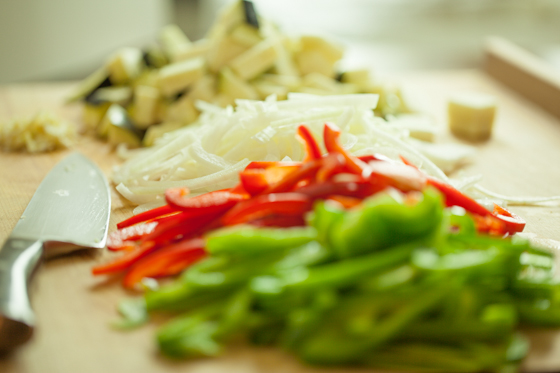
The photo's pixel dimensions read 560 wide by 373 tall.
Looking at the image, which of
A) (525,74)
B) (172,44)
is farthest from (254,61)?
(525,74)

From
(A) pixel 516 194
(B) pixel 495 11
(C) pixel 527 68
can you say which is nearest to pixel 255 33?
(A) pixel 516 194

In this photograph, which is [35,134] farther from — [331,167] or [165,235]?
[331,167]

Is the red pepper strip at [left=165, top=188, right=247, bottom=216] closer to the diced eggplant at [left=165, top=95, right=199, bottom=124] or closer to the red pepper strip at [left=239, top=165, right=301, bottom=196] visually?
the red pepper strip at [left=239, top=165, right=301, bottom=196]

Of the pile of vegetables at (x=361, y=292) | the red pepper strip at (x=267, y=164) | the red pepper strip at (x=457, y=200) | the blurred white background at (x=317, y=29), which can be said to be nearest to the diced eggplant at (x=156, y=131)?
the blurred white background at (x=317, y=29)

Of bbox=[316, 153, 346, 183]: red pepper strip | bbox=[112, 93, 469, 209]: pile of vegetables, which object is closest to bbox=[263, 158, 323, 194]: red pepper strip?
bbox=[316, 153, 346, 183]: red pepper strip

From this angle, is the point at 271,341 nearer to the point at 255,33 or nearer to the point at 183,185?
the point at 183,185
